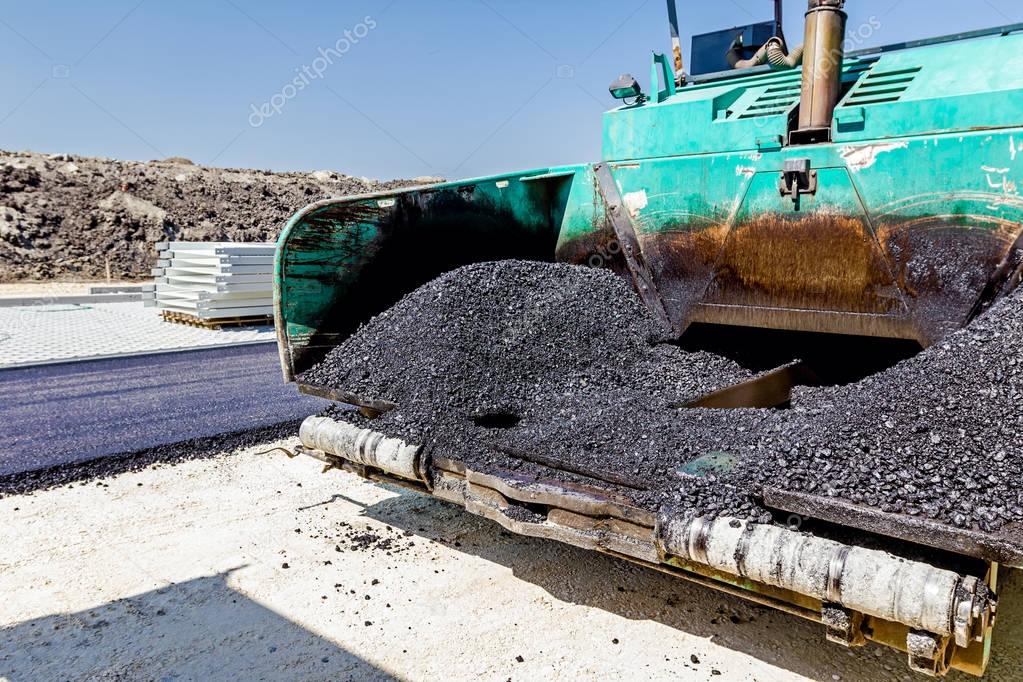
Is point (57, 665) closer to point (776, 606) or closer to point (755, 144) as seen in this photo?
point (776, 606)

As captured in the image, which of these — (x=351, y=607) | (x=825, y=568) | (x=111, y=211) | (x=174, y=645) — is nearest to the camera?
(x=825, y=568)

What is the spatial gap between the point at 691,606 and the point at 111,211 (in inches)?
764

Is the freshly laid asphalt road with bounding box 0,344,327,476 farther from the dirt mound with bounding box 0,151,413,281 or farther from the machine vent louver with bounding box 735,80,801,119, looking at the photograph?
the dirt mound with bounding box 0,151,413,281

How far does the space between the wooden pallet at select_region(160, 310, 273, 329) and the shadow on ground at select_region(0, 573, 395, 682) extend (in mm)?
7400

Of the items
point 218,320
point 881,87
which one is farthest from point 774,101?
point 218,320

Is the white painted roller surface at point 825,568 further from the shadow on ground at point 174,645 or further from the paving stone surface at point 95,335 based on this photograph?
the paving stone surface at point 95,335

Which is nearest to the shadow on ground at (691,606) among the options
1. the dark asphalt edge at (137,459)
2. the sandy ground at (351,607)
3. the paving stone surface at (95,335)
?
the sandy ground at (351,607)

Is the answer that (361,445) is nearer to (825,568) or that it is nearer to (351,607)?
(351,607)

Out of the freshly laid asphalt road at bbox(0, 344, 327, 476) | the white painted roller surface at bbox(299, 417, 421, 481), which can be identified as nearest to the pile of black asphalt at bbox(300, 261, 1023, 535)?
the white painted roller surface at bbox(299, 417, 421, 481)

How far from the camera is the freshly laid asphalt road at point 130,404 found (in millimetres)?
4680

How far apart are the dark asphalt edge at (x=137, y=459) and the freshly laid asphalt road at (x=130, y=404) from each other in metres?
0.07

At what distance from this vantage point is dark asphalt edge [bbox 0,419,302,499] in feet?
13.4

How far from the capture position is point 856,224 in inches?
125

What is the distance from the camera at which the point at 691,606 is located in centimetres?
290
